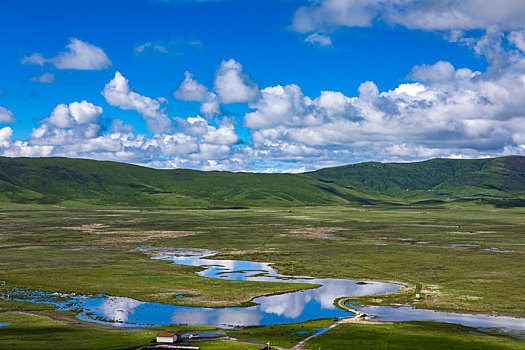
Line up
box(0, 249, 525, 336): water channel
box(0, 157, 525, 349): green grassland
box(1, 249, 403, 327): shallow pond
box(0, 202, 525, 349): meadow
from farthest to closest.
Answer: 1. box(1, 249, 403, 327): shallow pond
2. box(0, 249, 525, 336): water channel
3. box(0, 202, 525, 349): meadow
4. box(0, 157, 525, 349): green grassland

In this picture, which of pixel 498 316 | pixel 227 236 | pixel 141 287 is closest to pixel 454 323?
pixel 498 316

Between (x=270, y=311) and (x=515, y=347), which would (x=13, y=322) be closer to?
(x=270, y=311)

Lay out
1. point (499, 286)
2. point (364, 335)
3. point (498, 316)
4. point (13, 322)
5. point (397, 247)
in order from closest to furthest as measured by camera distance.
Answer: point (364, 335) < point (13, 322) < point (498, 316) < point (499, 286) < point (397, 247)

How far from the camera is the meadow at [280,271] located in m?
61.7

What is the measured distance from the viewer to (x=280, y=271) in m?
115

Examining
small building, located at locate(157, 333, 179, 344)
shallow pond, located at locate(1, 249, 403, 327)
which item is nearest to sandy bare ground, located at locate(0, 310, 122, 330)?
shallow pond, located at locate(1, 249, 403, 327)

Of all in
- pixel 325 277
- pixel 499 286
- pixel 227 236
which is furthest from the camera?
pixel 227 236

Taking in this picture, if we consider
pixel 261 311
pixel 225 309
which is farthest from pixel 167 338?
pixel 261 311

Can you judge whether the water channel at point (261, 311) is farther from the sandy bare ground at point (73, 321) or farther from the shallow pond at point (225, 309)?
the sandy bare ground at point (73, 321)

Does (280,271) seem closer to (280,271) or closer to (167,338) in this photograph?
(280,271)

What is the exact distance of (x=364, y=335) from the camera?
6306 cm

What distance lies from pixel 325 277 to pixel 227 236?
89760 mm

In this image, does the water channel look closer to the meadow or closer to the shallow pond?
the shallow pond

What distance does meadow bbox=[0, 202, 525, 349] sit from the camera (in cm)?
6166
